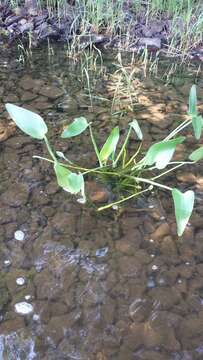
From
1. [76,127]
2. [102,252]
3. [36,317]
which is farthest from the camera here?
[76,127]

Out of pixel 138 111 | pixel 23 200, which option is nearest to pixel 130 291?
pixel 23 200

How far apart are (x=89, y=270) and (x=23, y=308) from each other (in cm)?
34

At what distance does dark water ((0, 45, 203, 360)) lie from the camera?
1678 millimetres

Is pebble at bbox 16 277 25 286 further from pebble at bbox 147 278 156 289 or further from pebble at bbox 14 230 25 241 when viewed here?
pebble at bbox 147 278 156 289

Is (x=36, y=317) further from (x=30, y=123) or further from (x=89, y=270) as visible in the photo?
(x=30, y=123)

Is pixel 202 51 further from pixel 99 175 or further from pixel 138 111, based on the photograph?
pixel 99 175

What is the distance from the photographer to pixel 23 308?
A: 1777 mm

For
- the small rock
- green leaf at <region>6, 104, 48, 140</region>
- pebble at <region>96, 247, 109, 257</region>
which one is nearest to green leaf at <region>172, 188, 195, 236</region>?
pebble at <region>96, 247, 109, 257</region>

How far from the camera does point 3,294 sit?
1.83 m

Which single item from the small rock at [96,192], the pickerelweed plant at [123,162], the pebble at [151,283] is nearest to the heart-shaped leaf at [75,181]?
the pickerelweed plant at [123,162]

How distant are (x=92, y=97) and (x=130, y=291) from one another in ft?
6.21

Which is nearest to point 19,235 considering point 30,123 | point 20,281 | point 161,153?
point 20,281

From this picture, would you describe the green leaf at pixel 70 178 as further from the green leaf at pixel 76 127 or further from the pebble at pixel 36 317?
the pebble at pixel 36 317

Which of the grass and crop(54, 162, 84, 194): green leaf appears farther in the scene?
the grass
